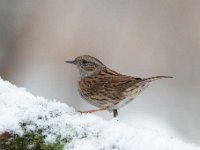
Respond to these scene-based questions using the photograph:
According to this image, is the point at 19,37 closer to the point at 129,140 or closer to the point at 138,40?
the point at 138,40

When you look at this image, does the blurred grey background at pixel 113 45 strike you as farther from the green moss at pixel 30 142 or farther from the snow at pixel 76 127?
the green moss at pixel 30 142

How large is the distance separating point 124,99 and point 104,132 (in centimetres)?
218

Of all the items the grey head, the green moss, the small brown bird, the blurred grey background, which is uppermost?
the blurred grey background

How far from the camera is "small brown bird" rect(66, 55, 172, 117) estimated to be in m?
5.61

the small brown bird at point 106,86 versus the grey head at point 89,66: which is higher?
the grey head at point 89,66

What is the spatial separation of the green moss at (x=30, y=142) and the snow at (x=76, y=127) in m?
0.02

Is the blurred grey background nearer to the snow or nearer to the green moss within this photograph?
the snow

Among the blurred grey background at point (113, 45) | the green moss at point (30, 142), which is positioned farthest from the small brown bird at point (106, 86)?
the blurred grey background at point (113, 45)

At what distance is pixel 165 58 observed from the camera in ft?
39.6

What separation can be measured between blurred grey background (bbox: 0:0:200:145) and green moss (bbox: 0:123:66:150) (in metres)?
6.95

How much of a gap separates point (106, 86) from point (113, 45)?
6749mm

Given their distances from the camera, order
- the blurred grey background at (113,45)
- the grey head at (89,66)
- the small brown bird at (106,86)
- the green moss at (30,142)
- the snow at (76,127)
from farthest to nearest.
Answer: the blurred grey background at (113,45) < the grey head at (89,66) < the small brown bird at (106,86) < the green moss at (30,142) < the snow at (76,127)

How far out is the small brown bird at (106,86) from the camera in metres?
5.61

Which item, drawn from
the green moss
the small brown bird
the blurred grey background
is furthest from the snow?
the blurred grey background
